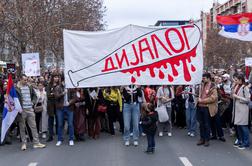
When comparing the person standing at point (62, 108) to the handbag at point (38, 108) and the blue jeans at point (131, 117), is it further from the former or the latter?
the blue jeans at point (131, 117)

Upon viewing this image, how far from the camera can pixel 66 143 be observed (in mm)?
10648

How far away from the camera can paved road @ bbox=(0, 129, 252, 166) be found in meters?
8.33

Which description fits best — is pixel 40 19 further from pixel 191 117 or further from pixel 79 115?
pixel 191 117

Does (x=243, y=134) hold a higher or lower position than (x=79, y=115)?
lower

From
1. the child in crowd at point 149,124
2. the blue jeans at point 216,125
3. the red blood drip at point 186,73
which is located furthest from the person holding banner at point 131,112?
the blue jeans at point 216,125

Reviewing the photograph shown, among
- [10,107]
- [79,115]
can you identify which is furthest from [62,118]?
[10,107]

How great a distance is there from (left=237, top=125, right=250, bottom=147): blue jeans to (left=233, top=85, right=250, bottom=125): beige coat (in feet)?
0.38

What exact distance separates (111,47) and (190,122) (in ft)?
10.5

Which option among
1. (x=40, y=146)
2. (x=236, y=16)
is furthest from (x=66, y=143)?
(x=236, y=16)

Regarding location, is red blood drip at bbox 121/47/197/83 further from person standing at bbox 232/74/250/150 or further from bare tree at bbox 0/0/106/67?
bare tree at bbox 0/0/106/67

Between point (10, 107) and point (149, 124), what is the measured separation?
3.38 metres

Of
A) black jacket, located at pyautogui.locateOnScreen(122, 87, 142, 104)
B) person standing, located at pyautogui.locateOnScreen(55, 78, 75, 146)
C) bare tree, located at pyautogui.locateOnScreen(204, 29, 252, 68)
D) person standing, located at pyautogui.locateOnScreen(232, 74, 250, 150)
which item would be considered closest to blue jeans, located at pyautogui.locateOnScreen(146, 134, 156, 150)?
black jacket, located at pyautogui.locateOnScreen(122, 87, 142, 104)

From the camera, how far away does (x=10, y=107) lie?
10.0m

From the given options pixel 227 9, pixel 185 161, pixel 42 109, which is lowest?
pixel 185 161
